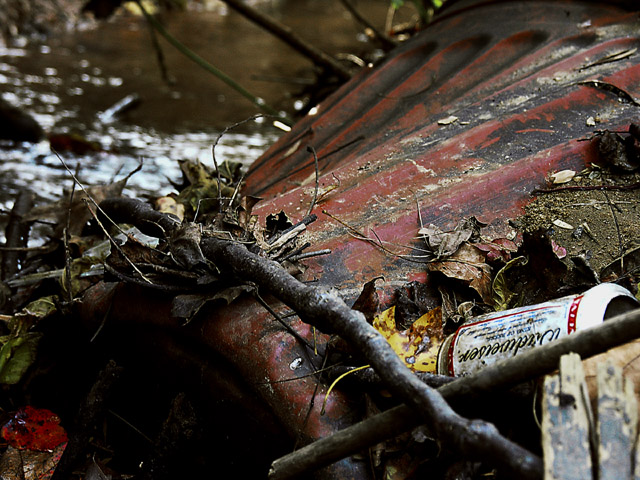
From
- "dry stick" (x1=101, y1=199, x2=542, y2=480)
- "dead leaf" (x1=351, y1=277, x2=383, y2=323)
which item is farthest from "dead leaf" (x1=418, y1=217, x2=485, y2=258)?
"dry stick" (x1=101, y1=199, x2=542, y2=480)

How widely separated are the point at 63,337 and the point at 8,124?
306 centimetres

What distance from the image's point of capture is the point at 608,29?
2607 millimetres

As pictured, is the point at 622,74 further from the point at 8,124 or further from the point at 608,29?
the point at 8,124

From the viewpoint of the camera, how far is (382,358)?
47.6 inches

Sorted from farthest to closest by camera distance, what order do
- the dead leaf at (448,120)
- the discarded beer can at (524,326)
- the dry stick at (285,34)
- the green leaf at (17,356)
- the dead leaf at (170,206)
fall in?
A: the dry stick at (285,34) < the dead leaf at (170,206) < the dead leaf at (448,120) < the green leaf at (17,356) < the discarded beer can at (524,326)

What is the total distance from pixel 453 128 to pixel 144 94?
13.8 feet

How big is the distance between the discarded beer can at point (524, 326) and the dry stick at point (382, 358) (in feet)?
0.99

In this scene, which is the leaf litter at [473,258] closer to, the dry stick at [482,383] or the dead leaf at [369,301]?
the dead leaf at [369,301]

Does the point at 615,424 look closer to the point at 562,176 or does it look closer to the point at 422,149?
the point at 562,176

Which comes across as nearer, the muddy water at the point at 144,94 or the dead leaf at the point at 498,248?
the dead leaf at the point at 498,248

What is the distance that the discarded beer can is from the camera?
1.33 meters

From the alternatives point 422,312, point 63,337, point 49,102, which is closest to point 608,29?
point 422,312

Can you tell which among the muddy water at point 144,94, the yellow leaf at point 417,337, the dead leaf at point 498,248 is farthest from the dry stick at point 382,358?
the muddy water at point 144,94

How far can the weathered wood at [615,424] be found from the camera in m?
1.00
